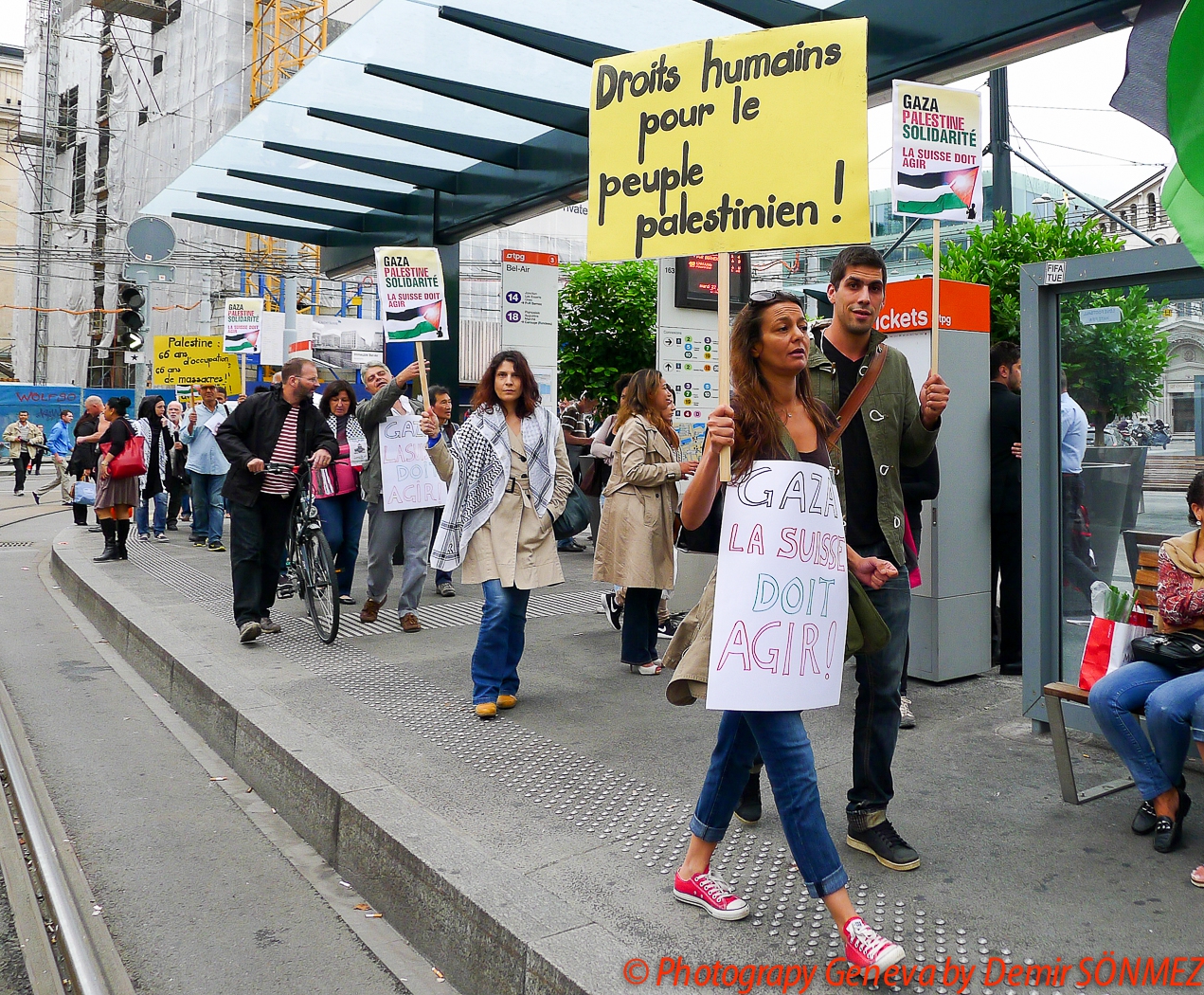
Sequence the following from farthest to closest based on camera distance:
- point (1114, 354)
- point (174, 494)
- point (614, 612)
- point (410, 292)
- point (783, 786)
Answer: point (174, 494), point (410, 292), point (614, 612), point (1114, 354), point (783, 786)

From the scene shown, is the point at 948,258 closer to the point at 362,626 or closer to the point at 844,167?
the point at 362,626

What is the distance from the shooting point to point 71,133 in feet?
159

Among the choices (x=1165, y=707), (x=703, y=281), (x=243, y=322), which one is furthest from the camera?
(x=243, y=322)

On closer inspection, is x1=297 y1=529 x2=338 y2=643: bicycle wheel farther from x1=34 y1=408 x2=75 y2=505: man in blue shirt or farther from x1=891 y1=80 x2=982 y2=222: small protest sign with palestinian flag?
x1=34 y1=408 x2=75 y2=505: man in blue shirt

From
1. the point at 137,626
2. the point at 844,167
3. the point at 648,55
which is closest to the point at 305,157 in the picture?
the point at 137,626

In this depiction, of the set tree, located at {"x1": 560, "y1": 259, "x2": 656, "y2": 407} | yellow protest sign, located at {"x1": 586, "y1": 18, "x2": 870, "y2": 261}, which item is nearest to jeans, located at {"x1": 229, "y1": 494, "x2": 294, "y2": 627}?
yellow protest sign, located at {"x1": 586, "y1": 18, "x2": 870, "y2": 261}

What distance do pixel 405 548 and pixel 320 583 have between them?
0.94m

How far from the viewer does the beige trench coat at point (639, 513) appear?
21.7 feet

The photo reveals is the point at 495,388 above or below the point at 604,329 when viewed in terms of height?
below

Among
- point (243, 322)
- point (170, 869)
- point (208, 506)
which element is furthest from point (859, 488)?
point (243, 322)

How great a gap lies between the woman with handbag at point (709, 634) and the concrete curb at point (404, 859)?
46cm

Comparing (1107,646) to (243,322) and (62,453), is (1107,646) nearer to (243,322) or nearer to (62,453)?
(243,322)

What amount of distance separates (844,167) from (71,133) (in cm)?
5250

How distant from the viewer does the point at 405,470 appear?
28.3ft
